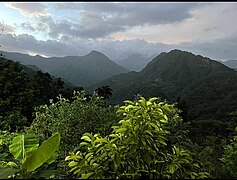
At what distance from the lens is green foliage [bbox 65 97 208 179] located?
2.30 m

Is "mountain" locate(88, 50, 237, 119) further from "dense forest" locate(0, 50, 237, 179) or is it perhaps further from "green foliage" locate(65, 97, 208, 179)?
"green foliage" locate(65, 97, 208, 179)

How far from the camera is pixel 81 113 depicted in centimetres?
864

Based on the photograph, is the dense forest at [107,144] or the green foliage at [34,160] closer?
the dense forest at [107,144]

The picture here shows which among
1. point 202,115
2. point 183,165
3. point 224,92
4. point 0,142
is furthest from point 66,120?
point 224,92

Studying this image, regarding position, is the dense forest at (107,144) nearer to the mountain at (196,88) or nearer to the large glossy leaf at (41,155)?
the large glossy leaf at (41,155)

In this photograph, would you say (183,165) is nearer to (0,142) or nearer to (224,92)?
(0,142)

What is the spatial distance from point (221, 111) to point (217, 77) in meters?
69.1

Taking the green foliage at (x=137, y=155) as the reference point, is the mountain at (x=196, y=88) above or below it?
below

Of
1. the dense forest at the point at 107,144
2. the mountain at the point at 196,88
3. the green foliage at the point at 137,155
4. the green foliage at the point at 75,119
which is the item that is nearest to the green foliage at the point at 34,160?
the dense forest at the point at 107,144

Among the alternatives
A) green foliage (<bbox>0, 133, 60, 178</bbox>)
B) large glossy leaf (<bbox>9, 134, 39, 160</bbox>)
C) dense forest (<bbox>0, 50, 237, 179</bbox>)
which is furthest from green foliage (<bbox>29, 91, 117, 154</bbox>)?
green foliage (<bbox>0, 133, 60, 178</bbox>)

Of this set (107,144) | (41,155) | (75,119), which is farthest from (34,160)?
(75,119)

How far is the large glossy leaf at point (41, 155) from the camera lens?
2756 millimetres

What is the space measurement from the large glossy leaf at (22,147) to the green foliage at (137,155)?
66.4 inches

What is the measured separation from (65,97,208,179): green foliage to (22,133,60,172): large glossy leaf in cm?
49
